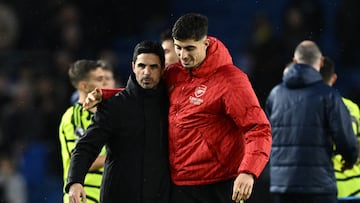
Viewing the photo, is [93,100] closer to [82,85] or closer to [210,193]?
[210,193]

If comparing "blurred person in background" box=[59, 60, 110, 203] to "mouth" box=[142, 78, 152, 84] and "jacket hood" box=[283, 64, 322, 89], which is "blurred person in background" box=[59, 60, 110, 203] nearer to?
"mouth" box=[142, 78, 152, 84]

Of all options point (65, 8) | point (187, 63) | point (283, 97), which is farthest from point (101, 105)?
point (65, 8)

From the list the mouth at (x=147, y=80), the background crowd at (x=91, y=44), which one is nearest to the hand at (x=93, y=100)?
the mouth at (x=147, y=80)

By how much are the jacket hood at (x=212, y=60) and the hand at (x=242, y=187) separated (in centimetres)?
68

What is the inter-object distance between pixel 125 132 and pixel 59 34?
26.9 feet

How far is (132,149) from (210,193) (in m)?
0.54

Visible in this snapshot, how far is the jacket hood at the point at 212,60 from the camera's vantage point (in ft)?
20.4

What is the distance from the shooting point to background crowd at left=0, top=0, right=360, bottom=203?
1308 centimetres

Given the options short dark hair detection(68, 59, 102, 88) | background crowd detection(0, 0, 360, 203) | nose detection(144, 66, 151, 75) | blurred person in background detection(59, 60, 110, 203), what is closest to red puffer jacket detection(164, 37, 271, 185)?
nose detection(144, 66, 151, 75)

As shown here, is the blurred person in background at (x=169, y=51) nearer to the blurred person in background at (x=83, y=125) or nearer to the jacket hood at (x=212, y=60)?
the blurred person in background at (x=83, y=125)

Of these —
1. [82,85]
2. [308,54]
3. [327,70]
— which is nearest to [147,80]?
[82,85]

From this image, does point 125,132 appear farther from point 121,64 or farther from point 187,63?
point 121,64

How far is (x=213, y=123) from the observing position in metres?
6.15

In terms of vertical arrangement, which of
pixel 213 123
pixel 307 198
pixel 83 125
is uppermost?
pixel 213 123
